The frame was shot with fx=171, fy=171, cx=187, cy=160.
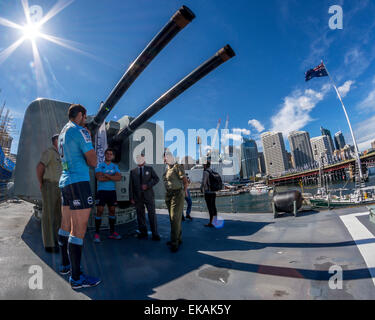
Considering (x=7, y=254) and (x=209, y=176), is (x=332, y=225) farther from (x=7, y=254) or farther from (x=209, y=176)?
(x=7, y=254)

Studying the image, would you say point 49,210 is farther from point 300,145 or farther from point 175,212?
point 300,145

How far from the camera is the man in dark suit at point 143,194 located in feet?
10.9

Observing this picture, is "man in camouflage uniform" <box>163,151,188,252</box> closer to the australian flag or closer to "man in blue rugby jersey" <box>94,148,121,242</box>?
"man in blue rugby jersey" <box>94,148,121,242</box>

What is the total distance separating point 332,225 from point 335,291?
247 centimetres

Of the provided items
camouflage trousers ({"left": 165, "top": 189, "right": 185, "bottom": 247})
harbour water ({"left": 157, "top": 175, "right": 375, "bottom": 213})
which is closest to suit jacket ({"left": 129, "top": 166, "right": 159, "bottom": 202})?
camouflage trousers ({"left": 165, "top": 189, "right": 185, "bottom": 247})

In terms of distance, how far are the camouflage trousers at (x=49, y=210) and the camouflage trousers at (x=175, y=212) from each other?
175cm

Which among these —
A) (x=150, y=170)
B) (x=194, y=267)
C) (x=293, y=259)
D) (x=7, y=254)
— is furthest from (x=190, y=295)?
(x=7, y=254)

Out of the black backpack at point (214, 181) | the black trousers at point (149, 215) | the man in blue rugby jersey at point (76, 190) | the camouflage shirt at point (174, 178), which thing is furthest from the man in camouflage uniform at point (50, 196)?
the black backpack at point (214, 181)

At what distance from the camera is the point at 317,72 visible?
21844mm

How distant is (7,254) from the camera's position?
241cm

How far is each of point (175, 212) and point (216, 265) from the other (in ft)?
3.52

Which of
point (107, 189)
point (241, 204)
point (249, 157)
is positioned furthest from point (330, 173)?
point (107, 189)

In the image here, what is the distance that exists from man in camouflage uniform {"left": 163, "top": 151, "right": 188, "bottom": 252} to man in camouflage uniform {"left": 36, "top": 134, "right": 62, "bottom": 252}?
1.72 m

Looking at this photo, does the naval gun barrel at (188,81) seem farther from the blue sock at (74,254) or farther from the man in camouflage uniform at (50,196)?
the blue sock at (74,254)
